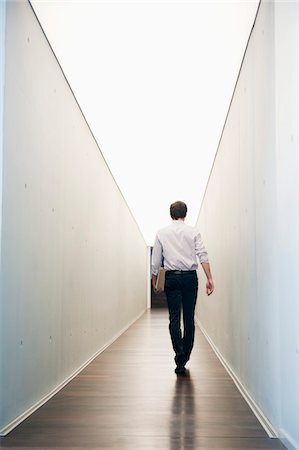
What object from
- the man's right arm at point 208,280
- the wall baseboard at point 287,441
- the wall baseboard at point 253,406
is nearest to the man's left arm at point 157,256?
the man's right arm at point 208,280

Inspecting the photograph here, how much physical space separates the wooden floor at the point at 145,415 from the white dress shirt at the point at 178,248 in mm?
890

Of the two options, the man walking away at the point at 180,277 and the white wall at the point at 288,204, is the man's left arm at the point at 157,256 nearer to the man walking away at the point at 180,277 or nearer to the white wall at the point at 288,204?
the man walking away at the point at 180,277

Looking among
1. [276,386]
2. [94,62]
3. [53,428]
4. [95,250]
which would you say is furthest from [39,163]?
[95,250]

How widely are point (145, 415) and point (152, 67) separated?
2505mm

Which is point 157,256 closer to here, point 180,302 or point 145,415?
point 180,302

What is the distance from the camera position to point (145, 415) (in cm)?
313

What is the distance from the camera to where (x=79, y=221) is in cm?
499

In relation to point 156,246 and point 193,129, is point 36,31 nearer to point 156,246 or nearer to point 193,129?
point 156,246

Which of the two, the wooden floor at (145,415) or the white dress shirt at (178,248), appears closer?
the wooden floor at (145,415)

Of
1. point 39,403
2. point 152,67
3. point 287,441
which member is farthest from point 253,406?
point 152,67

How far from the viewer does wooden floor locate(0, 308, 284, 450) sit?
8.46 ft

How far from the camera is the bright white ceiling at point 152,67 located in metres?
3.39

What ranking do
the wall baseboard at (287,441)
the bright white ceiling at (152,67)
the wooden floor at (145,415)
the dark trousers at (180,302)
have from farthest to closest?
1. the dark trousers at (180,302)
2. the bright white ceiling at (152,67)
3. the wooden floor at (145,415)
4. the wall baseboard at (287,441)

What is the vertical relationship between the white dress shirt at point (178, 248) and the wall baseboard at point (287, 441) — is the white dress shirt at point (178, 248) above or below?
above
